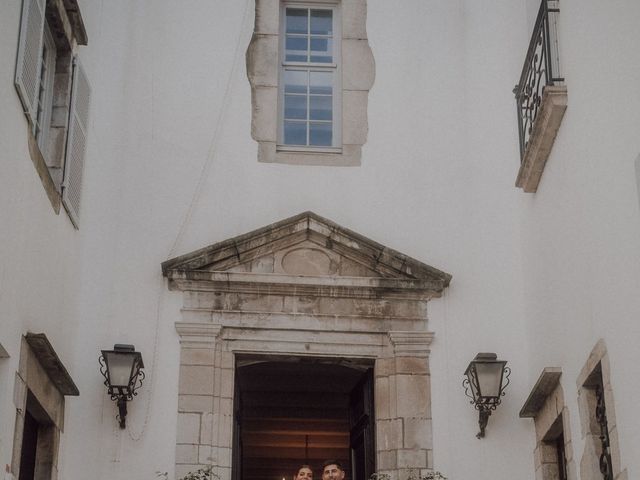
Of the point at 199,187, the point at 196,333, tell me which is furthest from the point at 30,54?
the point at 196,333

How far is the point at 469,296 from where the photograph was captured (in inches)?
396

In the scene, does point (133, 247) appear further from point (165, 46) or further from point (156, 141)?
point (165, 46)

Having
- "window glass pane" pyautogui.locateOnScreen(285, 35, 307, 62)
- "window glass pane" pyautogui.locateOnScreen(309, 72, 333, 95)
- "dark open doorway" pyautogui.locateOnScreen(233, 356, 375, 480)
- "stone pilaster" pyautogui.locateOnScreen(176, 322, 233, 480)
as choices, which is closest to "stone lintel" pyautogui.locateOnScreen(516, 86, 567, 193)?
"dark open doorway" pyautogui.locateOnScreen(233, 356, 375, 480)

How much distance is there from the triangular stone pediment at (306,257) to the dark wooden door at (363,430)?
2.75 feet

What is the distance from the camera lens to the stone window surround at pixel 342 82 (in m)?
10.5

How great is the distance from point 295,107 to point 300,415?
14.5 ft

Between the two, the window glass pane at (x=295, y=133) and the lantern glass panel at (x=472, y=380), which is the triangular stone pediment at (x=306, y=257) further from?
the window glass pane at (x=295, y=133)

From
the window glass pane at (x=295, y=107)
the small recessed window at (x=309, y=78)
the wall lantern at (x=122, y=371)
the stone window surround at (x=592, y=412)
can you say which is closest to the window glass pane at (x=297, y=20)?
the small recessed window at (x=309, y=78)

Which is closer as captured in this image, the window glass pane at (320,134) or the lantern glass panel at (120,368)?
the lantern glass panel at (120,368)

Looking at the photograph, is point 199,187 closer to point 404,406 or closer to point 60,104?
point 60,104

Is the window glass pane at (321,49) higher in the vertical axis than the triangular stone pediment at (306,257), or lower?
higher

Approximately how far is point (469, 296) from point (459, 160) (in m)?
1.26

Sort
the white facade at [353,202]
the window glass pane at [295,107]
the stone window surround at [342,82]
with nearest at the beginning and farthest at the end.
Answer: the white facade at [353,202] < the stone window surround at [342,82] < the window glass pane at [295,107]

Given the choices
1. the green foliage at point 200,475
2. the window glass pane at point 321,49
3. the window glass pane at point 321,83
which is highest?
the window glass pane at point 321,49
